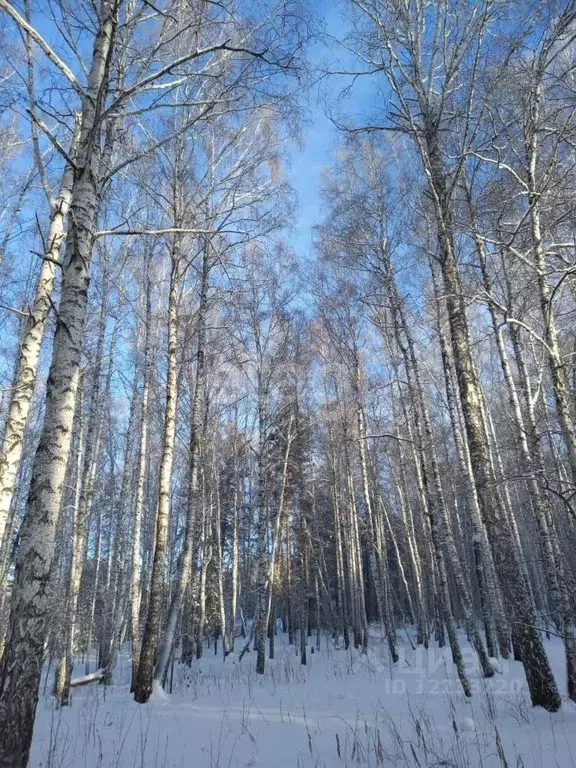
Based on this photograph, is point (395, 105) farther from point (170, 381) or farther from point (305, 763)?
point (305, 763)

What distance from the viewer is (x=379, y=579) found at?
43.6 ft

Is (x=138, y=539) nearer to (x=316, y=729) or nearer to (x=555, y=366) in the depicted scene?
(x=316, y=729)

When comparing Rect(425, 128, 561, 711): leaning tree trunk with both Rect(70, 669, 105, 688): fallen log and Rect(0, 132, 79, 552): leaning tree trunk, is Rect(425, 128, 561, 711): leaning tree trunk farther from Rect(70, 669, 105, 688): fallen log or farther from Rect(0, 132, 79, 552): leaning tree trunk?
Rect(70, 669, 105, 688): fallen log

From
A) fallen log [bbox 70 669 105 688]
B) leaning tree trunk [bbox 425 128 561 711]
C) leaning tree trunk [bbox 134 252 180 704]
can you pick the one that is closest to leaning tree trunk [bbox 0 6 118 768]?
leaning tree trunk [bbox 425 128 561 711]

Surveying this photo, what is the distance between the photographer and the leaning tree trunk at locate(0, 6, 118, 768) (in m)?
2.62

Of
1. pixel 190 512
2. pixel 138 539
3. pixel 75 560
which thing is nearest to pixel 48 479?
pixel 190 512

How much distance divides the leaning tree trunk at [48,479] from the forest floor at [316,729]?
46.1 inches

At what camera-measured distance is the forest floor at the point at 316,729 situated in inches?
137

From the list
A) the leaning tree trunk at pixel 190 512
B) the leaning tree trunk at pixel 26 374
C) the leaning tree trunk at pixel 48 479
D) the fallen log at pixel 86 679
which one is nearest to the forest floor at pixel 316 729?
the leaning tree trunk at pixel 190 512

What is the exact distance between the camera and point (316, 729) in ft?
15.2

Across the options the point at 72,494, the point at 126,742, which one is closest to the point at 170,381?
the point at 126,742

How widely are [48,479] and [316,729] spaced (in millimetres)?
3919

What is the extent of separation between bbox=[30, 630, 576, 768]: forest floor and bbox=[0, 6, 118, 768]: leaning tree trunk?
3.84ft

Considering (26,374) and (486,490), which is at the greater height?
(26,374)
